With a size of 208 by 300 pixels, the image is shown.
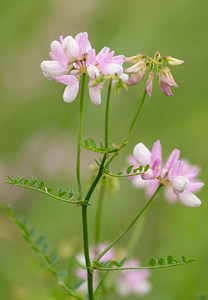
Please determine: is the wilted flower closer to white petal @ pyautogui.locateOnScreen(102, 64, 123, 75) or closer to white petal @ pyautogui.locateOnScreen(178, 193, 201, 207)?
white petal @ pyautogui.locateOnScreen(178, 193, 201, 207)

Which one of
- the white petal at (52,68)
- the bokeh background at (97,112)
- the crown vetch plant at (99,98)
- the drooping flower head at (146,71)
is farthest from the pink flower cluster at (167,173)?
the bokeh background at (97,112)

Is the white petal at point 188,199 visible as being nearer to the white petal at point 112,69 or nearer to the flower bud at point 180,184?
the flower bud at point 180,184

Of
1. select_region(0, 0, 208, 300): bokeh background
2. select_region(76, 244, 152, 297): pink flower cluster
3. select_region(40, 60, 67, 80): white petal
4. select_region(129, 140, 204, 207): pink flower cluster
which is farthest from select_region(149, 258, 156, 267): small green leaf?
select_region(0, 0, 208, 300): bokeh background

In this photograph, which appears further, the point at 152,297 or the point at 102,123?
the point at 102,123

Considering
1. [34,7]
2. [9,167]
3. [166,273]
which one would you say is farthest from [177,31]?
[166,273]

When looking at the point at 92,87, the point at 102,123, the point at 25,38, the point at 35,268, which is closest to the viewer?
the point at 92,87

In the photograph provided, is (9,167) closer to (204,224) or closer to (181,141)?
(181,141)

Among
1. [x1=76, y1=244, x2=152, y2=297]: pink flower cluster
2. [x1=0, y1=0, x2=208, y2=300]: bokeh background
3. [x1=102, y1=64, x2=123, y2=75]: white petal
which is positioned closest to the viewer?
[x1=102, y1=64, x2=123, y2=75]: white petal
